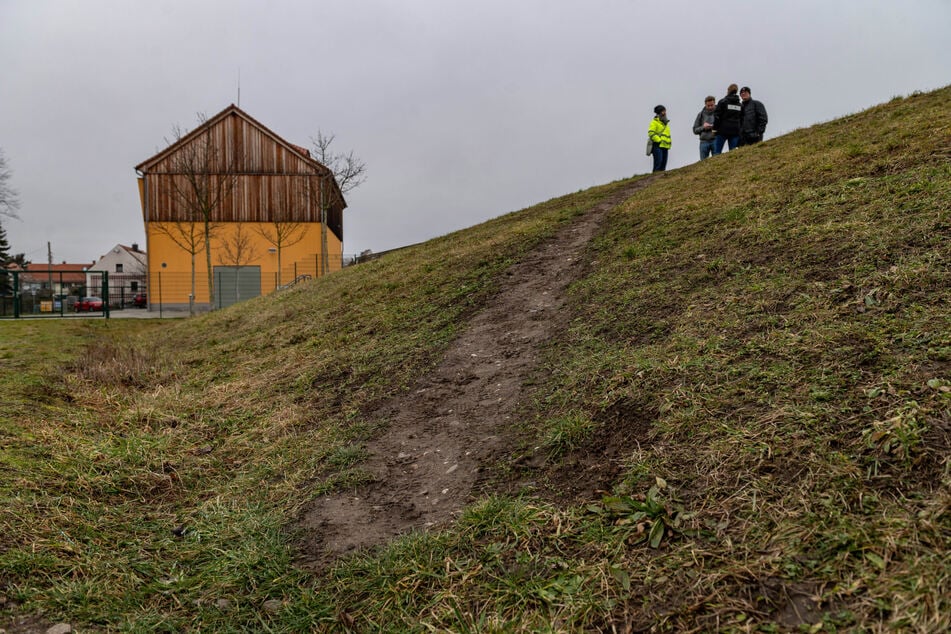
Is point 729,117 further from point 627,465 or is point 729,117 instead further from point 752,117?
point 627,465

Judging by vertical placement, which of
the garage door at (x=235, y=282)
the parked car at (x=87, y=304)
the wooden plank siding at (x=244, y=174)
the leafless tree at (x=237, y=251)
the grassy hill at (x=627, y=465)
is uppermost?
the wooden plank siding at (x=244, y=174)

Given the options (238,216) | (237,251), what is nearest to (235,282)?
(237,251)

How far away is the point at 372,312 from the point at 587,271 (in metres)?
3.43

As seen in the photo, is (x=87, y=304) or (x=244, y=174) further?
(x=244, y=174)

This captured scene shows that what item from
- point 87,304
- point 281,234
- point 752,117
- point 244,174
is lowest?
point 87,304

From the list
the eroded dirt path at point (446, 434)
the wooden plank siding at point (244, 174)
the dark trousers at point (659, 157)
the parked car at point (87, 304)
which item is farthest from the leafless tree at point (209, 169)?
the eroded dirt path at point (446, 434)

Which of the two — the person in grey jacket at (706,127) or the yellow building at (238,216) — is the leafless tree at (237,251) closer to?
the yellow building at (238,216)

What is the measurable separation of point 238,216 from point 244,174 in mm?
2367

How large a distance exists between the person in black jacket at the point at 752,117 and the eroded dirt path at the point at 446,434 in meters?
9.22

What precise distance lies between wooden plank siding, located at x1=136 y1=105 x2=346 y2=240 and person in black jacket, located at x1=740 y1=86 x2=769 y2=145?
24.6 meters

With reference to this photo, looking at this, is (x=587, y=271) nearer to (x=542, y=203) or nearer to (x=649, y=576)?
(x=649, y=576)

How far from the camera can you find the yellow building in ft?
107

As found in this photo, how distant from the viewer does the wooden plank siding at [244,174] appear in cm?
3244

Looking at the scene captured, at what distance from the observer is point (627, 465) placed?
3180mm
